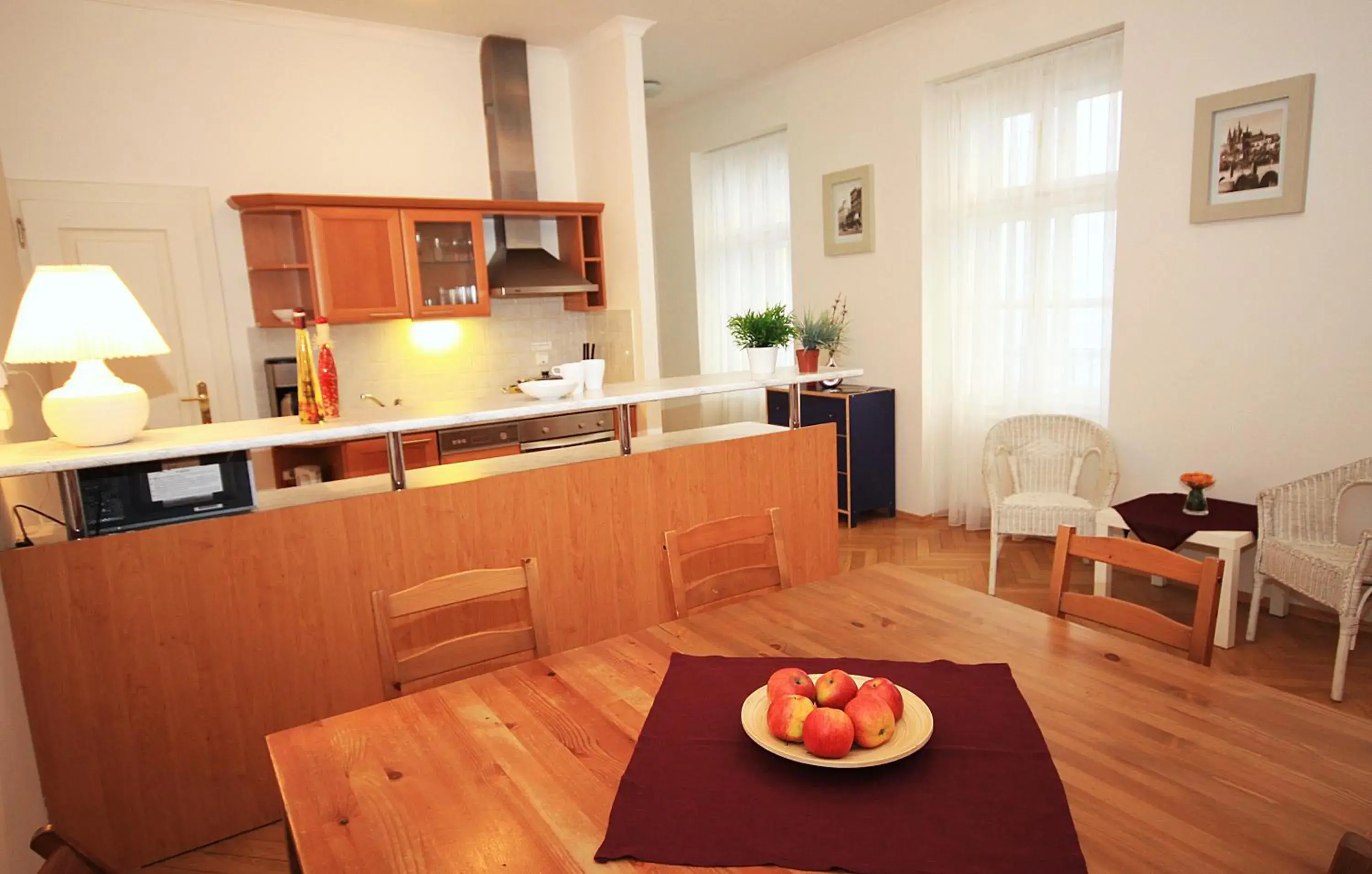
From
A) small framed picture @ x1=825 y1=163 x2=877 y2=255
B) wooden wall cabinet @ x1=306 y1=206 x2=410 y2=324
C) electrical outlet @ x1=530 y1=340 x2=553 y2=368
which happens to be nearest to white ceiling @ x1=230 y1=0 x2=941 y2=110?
small framed picture @ x1=825 y1=163 x2=877 y2=255

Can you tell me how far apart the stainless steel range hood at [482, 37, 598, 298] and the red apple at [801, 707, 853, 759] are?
3.89 m

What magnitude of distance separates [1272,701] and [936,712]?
22.7 inches

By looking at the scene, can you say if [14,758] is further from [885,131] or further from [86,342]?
[885,131]

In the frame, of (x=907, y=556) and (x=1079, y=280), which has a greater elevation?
(x=1079, y=280)

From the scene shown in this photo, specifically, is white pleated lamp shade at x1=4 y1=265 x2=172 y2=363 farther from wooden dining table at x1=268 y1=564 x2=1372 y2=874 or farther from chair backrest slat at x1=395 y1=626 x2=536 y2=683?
wooden dining table at x1=268 y1=564 x2=1372 y2=874

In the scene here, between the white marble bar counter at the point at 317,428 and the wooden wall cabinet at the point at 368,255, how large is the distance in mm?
1816

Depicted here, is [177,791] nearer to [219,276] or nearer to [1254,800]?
[1254,800]

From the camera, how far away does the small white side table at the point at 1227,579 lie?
3201 millimetres

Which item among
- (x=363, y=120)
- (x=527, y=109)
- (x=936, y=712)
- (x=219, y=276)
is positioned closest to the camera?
(x=936, y=712)

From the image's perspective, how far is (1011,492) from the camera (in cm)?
476

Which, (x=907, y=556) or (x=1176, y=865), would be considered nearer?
(x=1176, y=865)

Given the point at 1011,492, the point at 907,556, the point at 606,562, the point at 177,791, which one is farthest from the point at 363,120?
the point at 1011,492

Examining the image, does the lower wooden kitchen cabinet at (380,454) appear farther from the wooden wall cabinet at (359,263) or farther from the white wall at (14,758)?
the white wall at (14,758)

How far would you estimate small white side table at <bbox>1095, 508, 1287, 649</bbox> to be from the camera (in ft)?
10.5
